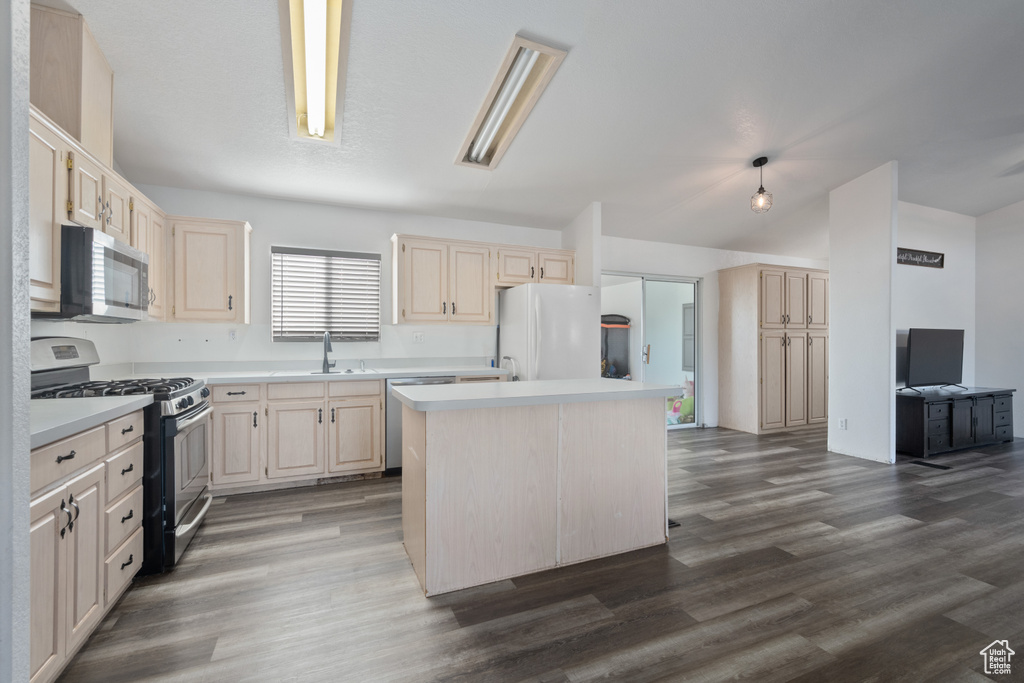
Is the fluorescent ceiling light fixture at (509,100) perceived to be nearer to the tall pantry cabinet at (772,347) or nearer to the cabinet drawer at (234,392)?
the cabinet drawer at (234,392)

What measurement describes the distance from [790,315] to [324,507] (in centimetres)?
578

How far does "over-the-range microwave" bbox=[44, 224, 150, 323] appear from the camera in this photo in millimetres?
2098

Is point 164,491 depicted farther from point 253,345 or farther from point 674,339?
point 674,339

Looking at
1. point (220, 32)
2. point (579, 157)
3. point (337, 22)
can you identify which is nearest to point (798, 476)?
point (579, 157)

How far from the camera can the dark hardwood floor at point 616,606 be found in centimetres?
163

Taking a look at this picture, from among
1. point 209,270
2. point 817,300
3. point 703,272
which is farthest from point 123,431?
point 817,300

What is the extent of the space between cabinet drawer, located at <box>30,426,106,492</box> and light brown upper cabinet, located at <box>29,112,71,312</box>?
0.69 m

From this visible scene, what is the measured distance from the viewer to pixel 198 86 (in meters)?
2.74

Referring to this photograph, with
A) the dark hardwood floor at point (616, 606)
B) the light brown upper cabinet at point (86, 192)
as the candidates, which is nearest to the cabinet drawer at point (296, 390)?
the dark hardwood floor at point (616, 606)

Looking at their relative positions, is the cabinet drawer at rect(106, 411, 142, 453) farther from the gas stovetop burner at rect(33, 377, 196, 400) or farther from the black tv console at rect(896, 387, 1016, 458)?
the black tv console at rect(896, 387, 1016, 458)

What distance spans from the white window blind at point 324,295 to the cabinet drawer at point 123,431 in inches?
77.7

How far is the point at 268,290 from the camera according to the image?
4090 millimetres

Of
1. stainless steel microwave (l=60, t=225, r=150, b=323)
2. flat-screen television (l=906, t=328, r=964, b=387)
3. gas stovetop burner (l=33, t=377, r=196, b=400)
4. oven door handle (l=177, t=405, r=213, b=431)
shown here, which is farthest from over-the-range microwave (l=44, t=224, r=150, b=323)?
flat-screen television (l=906, t=328, r=964, b=387)

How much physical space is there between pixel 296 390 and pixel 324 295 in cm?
102
